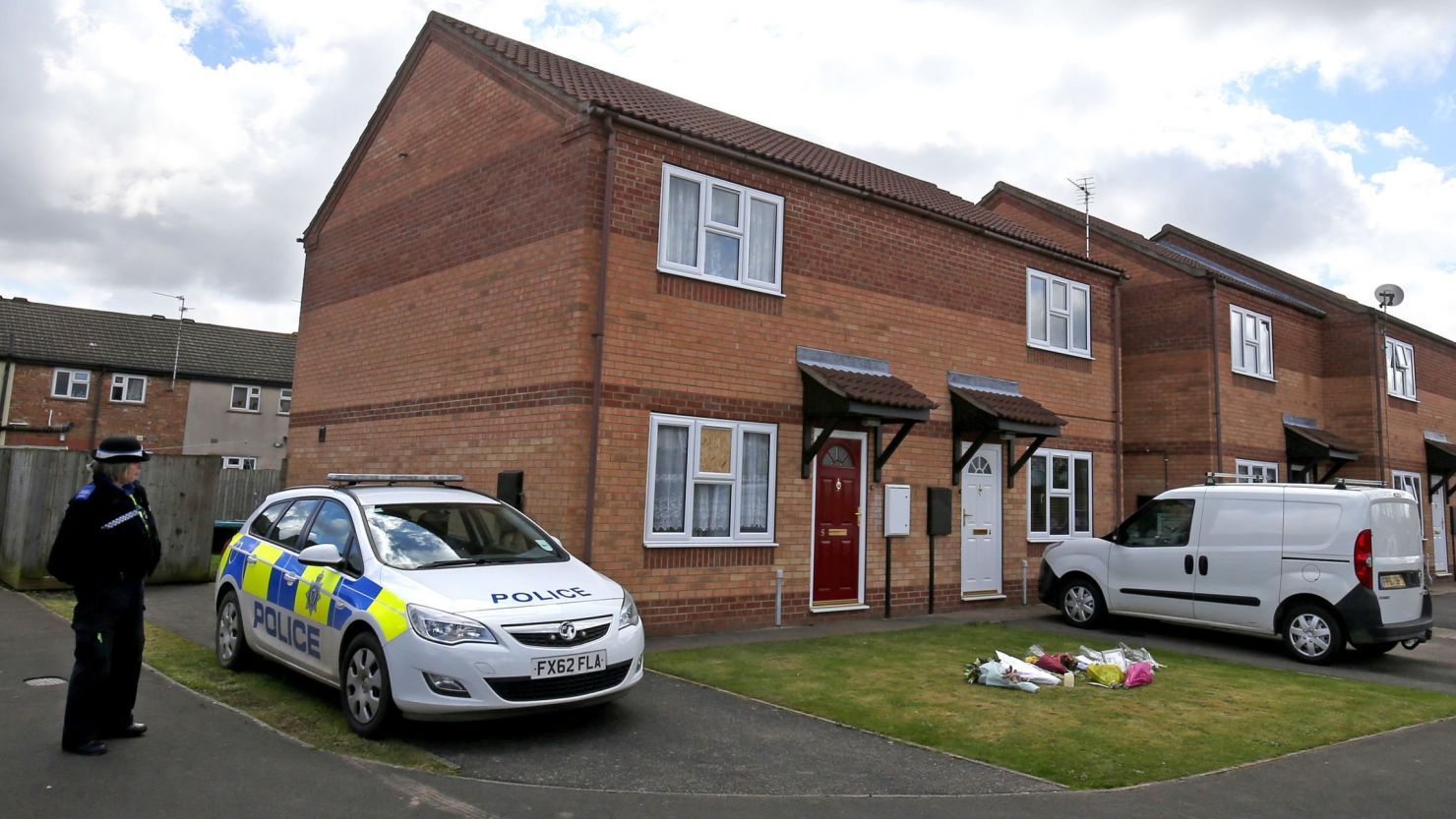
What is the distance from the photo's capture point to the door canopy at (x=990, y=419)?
1280 centimetres

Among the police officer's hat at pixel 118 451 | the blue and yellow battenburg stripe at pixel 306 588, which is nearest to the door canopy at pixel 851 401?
the blue and yellow battenburg stripe at pixel 306 588

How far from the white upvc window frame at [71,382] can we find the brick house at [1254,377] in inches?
1208

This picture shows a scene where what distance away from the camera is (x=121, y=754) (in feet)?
18.1

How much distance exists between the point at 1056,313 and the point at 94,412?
108ft

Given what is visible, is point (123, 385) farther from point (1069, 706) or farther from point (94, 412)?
point (1069, 706)

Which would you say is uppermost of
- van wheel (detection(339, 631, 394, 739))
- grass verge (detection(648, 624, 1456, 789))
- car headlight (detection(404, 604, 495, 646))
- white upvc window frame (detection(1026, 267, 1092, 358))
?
white upvc window frame (detection(1026, 267, 1092, 358))

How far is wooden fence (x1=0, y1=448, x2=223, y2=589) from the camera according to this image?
12539mm

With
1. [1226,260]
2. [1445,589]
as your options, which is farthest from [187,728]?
[1226,260]

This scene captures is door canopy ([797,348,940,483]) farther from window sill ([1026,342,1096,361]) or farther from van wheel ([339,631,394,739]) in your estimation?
van wheel ([339,631,394,739])

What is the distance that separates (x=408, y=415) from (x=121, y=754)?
7.26 metres

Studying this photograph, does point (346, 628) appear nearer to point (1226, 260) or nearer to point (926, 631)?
point (926, 631)

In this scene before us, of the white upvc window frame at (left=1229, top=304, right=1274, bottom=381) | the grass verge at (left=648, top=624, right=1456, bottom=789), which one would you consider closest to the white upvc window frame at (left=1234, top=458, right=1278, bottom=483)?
the white upvc window frame at (left=1229, top=304, right=1274, bottom=381)

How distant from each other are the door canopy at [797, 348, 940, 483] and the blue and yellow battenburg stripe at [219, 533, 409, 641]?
Answer: 233 inches

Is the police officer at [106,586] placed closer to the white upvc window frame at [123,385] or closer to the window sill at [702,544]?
the window sill at [702,544]
